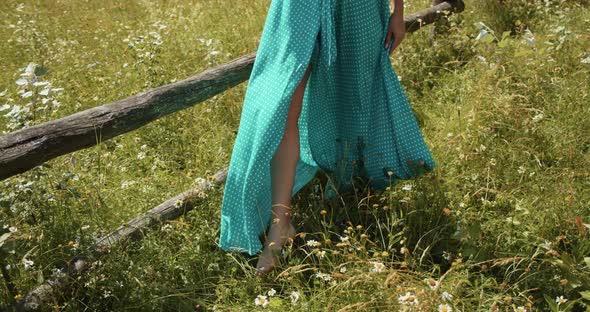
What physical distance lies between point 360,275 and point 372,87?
45.1 inches

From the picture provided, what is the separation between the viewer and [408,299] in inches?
81.7

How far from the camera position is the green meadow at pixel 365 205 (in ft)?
8.00

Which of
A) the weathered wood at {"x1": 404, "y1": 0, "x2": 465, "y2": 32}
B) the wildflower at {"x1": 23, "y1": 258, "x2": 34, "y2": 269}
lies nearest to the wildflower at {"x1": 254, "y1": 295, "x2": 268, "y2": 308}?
the wildflower at {"x1": 23, "y1": 258, "x2": 34, "y2": 269}

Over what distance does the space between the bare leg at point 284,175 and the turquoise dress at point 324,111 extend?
44 mm

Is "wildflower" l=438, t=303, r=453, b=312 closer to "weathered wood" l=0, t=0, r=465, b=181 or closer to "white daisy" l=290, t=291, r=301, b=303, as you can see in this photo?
"white daisy" l=290, t=291, r=301, b=303

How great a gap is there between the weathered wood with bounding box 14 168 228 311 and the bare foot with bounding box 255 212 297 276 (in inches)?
15.3

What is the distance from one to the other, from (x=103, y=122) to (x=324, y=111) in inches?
42.6

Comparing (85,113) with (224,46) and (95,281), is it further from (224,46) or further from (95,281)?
(224,46)

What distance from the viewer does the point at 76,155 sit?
3.50 metres

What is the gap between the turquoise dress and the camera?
261 cm

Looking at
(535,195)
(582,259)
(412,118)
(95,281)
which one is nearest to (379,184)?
(412,118)

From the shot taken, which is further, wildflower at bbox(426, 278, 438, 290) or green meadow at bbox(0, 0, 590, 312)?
green meadow at bbox(0, 0, 590, 312)

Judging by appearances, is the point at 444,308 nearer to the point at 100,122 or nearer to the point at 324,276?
the point at 324,276

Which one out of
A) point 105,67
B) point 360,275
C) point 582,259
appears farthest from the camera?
point 105,67
